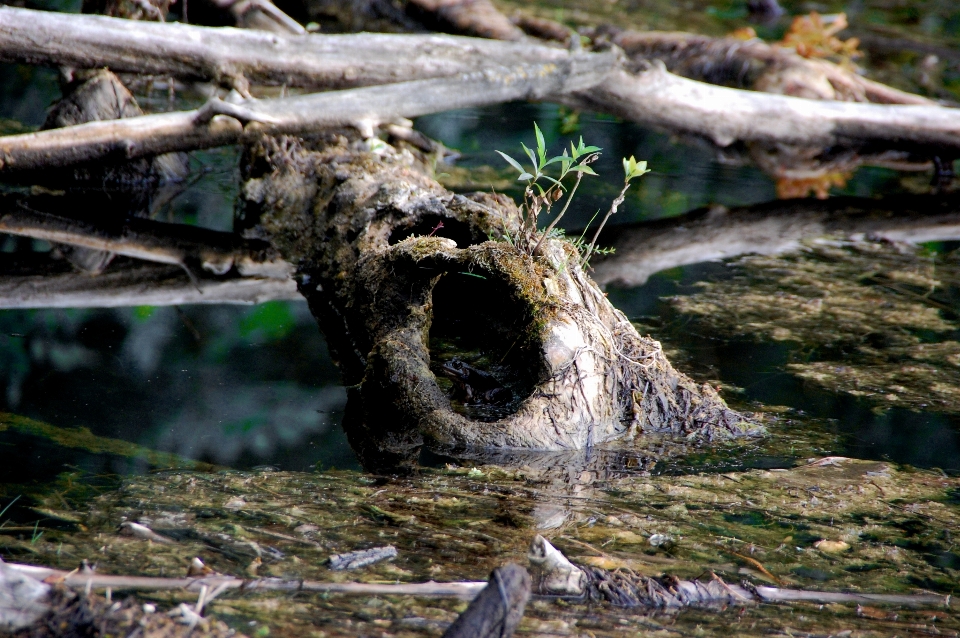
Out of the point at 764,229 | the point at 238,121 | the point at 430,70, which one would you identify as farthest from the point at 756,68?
the point at 238,121

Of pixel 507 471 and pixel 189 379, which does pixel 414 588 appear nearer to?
pixel 507 471

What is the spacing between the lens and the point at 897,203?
741 centimetres

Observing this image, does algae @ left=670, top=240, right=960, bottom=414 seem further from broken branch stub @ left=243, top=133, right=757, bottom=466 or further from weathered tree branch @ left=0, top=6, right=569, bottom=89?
weathered tree branch @ left=0, top=6, right=569, bottom=89

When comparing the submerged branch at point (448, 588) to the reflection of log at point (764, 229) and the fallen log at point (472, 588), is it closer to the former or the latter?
the fallen log at point (472, 588)

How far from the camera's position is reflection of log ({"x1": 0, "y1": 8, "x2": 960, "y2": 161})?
5.45m

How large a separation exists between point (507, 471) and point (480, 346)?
1163 mm

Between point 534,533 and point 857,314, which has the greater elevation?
point 857,314

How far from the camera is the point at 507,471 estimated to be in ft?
10.0

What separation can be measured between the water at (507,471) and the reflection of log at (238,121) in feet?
2.13

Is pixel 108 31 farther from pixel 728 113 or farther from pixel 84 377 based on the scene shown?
pixel 728 113

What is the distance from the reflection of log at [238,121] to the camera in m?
5.36

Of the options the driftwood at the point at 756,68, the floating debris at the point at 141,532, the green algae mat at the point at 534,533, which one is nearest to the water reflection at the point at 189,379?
the green algae mat at the point at 534,533

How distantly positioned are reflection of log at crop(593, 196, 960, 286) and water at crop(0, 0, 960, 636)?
30cm

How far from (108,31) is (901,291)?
538 cm
